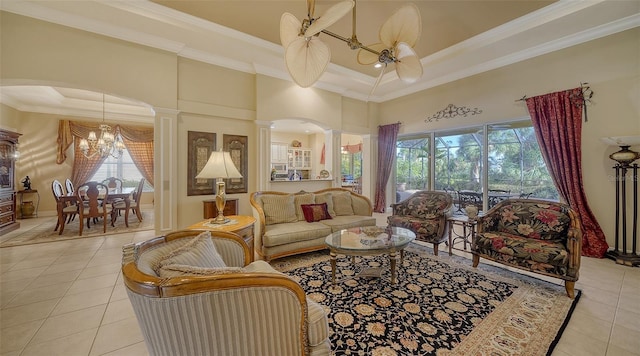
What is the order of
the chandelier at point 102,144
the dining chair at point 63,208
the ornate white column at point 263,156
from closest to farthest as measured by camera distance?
the dining chair at point 63,208, the ornate white column at point 263,156, the chandelier at point 102,144

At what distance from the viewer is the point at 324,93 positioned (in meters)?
5.71

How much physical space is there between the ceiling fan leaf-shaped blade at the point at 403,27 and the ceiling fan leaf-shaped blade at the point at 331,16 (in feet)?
2.82

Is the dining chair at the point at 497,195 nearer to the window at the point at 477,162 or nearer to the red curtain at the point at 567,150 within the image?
the window at the point at 477,162

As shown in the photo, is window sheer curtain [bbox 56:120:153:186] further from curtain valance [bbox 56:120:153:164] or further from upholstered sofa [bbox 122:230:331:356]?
upholstered sofa [bbox 122:230:331:356]

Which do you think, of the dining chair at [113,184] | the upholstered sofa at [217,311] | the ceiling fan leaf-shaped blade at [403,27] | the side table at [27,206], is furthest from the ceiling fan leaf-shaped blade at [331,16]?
the side table at [27,206]

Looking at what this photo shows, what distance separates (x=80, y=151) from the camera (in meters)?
6.63

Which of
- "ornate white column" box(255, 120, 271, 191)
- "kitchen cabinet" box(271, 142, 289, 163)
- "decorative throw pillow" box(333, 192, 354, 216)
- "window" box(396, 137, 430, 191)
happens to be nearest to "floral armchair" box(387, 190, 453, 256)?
"decorative throw pillow" box(333, 192, 354, 216)

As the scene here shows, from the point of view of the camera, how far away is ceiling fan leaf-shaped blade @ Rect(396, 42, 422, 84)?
2429 millimetres

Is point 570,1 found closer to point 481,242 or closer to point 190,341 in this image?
point 481,242

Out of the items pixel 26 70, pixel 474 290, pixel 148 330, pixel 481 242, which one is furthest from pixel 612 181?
pixel 26 70

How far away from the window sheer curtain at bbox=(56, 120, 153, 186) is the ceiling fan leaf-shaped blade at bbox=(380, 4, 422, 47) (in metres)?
7.98

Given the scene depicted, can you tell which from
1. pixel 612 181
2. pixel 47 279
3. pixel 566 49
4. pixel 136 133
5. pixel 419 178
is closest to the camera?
pixel 47 279

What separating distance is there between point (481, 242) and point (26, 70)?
6.32 meters

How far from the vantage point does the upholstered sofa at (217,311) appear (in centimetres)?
93
